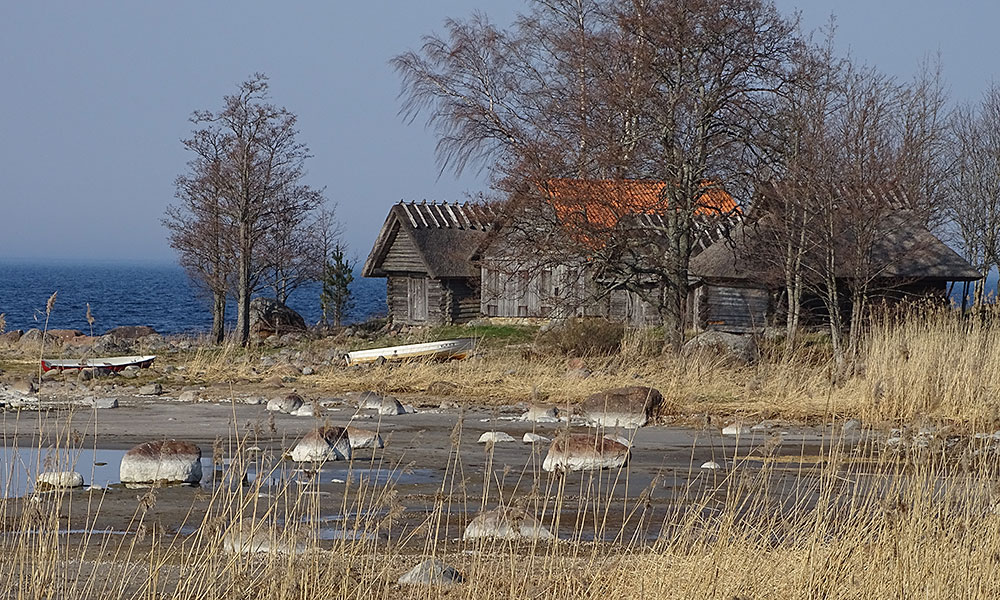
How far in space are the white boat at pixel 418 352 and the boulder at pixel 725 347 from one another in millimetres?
4272

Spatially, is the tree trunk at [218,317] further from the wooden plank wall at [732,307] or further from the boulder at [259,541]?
the boulder at [259,541]

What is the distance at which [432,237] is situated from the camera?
37406mm

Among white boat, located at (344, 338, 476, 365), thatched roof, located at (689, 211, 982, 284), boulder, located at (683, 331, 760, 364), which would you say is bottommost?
white boat, located at (344, 338, 476, 365)

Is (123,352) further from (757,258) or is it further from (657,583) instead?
(657,583)

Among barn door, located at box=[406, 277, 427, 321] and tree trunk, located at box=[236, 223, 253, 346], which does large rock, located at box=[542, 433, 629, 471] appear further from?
barn door, located at box=[406, 277, 427, 321]

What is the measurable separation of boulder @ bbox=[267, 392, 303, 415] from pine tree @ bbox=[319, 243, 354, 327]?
2367cm

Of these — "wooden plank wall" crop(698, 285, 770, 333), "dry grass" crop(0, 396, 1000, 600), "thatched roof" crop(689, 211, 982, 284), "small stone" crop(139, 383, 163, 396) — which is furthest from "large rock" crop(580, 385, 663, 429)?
"wooden plank wall" crop(698, 285, 770, 333)

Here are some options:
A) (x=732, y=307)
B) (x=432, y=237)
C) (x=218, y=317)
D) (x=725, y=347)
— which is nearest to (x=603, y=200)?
(x=725, y=347)

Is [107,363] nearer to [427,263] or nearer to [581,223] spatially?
[581,223]

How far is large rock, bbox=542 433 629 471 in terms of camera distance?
369 inches

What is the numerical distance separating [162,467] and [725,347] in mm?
12174

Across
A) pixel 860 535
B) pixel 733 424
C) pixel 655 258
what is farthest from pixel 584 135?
pixel 860 535

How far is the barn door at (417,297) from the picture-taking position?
37750 mm

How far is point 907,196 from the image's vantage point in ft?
70.5
